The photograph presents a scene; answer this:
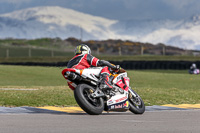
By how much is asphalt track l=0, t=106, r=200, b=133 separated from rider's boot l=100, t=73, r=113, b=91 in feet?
2.22

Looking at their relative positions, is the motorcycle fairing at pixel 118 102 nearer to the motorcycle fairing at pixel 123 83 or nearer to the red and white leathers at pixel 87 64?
the motorcycle fairing at pixel 123 83

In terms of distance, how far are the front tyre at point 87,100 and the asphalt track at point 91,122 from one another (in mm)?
175

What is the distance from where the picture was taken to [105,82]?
10586 millimetres

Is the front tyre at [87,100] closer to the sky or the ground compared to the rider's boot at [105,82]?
closer to the ground

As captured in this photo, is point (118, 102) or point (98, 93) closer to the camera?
point (98, 93)

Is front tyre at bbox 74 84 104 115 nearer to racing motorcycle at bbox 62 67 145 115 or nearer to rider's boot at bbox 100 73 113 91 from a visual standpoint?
racing motorcycle at bbox 62 67 145 115

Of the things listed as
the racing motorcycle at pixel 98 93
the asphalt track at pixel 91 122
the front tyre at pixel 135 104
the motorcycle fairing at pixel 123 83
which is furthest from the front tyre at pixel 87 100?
the front tyre at pixel 135 104

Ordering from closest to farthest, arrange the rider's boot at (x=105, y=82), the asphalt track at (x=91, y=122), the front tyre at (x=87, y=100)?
the asphalt track at (x=91, y=122) < the front tyre at (x=87, y=100) < the rider's boot at (x=105, y=82)

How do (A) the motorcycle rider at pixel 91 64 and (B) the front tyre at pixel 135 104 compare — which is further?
(B) the front tyre at pixel 135 104

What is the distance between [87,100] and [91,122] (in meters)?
1.16

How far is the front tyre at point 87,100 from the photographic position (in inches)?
396

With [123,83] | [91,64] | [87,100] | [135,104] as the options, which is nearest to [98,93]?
[87,100]

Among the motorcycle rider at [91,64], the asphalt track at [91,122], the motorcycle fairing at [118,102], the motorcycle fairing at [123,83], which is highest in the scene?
the motorcycle rider at [91,64]

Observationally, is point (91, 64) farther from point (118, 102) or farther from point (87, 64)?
point (118, 102)
